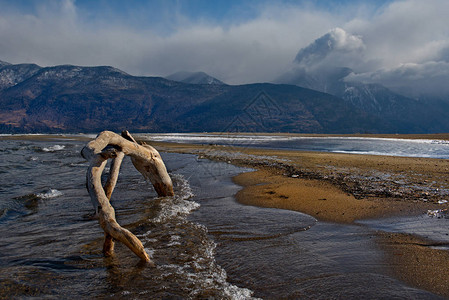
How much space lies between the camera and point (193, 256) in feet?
18.5

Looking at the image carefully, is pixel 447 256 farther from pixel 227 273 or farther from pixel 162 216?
pixel 162 216

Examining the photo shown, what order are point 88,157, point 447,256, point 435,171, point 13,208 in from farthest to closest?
point 435,171 → point 13,208 → point 88,157 → point 447,256

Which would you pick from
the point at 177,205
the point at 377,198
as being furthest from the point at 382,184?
the point at 177,205

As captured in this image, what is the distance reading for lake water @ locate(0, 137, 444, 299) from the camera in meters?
4.34

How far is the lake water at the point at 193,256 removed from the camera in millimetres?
4336

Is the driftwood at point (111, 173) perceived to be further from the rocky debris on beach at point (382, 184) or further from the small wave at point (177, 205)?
the rocky debris on beach at point (382, 184)

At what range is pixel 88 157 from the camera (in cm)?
619

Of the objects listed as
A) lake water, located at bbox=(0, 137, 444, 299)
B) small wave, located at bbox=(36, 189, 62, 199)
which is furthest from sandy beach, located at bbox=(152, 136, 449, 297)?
small wave, located at bbox=(36, 189, 62, 199)

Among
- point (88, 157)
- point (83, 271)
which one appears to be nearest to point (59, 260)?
point (83, 271)

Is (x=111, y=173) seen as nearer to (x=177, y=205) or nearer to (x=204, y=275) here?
(x=177, y=205)

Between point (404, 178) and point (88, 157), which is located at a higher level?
point (88, 157)

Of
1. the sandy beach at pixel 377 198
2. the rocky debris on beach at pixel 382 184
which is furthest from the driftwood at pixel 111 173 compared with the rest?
the rocky debris on beach at pixel 382 184

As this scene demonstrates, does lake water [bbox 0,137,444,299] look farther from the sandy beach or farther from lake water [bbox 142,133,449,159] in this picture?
lake water [bbox 142,133,449,159]

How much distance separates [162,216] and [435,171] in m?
17.0
